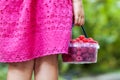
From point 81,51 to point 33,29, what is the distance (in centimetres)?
29

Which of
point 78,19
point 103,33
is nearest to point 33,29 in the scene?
point 78,19

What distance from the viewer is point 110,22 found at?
20.9ft

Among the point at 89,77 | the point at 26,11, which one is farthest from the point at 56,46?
the point at 89,77

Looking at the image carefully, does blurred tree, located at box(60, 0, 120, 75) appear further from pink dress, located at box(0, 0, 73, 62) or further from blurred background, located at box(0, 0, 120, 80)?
pink dress, located at box(0, 0, 73, 62)

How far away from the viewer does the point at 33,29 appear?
2.52 metres

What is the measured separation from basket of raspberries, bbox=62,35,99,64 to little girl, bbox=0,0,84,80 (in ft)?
0.29

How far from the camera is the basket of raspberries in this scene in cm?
261

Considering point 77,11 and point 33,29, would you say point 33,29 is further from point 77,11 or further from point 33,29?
point 77,11

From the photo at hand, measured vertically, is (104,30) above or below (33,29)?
below

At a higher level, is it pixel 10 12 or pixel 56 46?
pixel 10 12

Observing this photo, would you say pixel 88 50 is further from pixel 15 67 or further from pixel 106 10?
pixel 106 10

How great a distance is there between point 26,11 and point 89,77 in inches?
138

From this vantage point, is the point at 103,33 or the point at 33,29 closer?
the point at 33,29

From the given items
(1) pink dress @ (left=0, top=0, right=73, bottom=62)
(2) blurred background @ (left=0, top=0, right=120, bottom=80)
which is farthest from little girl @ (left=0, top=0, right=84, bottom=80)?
(2) blurred background @ (left=0, top=0, right=120, bottom=80)
